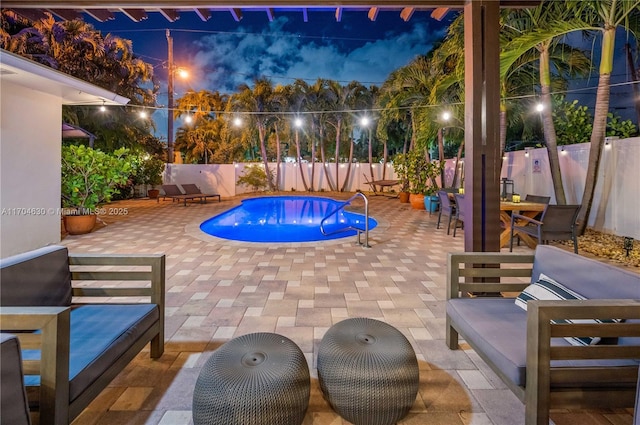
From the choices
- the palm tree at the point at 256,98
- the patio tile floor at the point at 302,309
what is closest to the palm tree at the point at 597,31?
the patio tile floor at the point at 302,309

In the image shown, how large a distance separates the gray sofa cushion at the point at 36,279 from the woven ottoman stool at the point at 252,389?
1061mm

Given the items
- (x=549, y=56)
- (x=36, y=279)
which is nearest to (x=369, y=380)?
(x=36, y=279)

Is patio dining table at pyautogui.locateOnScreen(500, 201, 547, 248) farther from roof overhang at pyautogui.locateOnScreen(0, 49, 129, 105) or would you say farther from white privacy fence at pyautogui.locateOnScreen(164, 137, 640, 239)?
roof overhang at pyautogui.locateOnScreen(0, 49, 129, 105)

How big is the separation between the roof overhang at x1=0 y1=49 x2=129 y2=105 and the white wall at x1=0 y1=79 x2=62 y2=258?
9.6 inches

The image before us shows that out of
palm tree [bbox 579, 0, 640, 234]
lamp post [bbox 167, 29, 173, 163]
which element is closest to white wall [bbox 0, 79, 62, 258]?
palm tree [bbox 579, 0, 640, 234]

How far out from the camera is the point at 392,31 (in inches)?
1486

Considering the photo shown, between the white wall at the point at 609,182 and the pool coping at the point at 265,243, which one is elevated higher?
the white wall at the point at 609,182

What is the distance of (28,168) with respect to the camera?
5273 mm

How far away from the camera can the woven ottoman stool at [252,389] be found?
4.71ft

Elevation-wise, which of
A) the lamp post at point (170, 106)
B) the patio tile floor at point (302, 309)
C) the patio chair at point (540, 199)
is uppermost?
the lamp post at point (170, 106)

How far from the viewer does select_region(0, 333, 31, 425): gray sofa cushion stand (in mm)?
1053

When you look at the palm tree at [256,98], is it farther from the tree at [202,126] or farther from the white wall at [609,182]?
the white wall at [609,182]

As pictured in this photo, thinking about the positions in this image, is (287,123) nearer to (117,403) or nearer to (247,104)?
(247,104)

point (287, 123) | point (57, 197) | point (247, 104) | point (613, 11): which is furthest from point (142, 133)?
point (613, 11)
